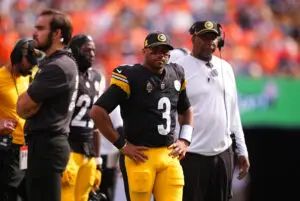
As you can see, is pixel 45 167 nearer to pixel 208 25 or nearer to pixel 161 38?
pixel 161 38

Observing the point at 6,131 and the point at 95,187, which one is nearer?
the point at 6,131

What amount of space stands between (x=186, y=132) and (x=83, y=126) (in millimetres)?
1501

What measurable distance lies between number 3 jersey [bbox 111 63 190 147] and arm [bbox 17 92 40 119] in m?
0.72

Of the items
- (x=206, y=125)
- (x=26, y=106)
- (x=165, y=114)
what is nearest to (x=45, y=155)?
(x=26, y=106)

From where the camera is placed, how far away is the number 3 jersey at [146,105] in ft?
21.2

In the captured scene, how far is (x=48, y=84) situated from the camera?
5.99 metres

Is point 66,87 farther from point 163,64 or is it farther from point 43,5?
point 43,5

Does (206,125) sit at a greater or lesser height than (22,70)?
lesser

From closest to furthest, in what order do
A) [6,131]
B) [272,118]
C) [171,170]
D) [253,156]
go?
[171,170] < [6,131] < [272,118] < [253,156]

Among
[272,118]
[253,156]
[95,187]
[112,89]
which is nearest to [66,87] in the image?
[112,89]

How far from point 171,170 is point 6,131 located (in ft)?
5.33

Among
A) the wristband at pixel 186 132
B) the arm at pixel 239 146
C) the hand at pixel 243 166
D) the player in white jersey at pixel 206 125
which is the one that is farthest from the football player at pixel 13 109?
the hand at pixel 243 166

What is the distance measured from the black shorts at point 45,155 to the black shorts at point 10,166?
5.63ft

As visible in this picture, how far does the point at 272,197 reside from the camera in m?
13.3
